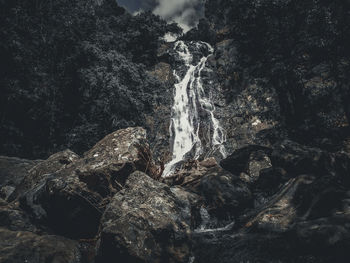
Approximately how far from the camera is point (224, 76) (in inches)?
775

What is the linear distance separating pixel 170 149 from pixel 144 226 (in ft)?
38.6

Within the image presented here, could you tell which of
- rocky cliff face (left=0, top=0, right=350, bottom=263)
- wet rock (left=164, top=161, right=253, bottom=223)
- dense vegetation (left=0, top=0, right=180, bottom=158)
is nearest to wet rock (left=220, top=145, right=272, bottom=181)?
rocky cliff face (left=0, top=0, right=350, bottom=263)

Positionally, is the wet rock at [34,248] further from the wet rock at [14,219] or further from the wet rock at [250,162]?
the wet rock at [250,162]

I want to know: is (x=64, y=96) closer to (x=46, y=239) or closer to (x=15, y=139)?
(x=15, y=139)

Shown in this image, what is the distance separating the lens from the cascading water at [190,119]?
15.9m

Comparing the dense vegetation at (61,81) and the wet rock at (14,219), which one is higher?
the dense vegetation at (61,81)

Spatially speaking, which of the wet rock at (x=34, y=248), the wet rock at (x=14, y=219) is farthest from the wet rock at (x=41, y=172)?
the wet rock at (x=34, y=248)

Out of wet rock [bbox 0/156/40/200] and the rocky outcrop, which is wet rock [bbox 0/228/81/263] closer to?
the rocky outcrop

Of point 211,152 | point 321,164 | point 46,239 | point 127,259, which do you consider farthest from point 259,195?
point 211,152

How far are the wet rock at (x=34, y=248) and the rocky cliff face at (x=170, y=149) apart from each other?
3cm

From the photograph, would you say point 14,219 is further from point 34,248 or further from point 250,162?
point 250,162

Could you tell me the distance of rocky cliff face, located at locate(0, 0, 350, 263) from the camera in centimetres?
491

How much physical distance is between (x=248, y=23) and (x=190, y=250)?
59.0ft

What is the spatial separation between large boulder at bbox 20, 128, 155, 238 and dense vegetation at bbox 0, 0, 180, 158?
298 inches
